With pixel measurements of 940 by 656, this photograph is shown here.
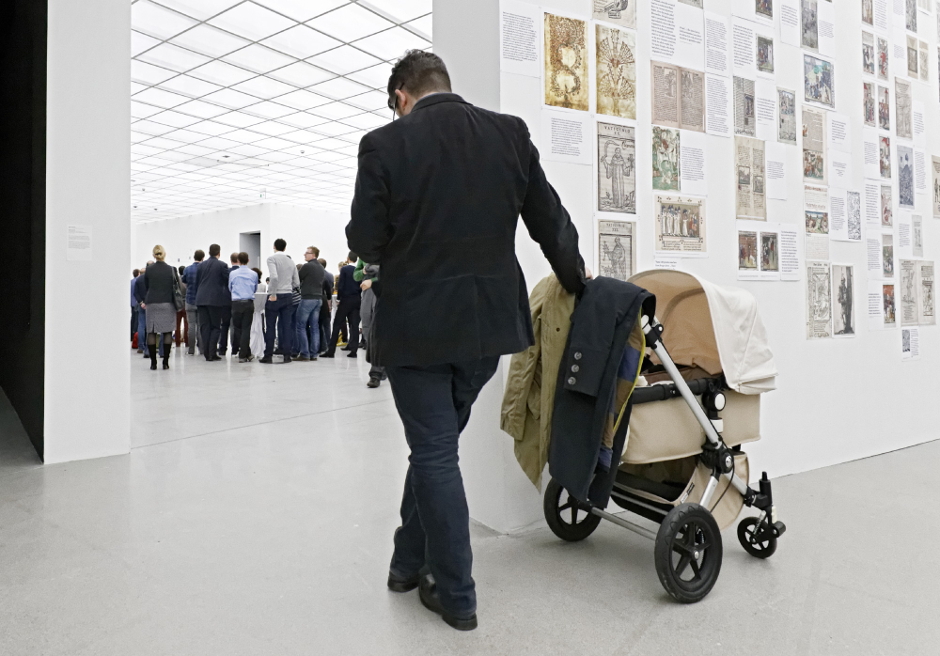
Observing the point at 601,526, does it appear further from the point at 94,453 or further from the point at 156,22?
the point at 156,22

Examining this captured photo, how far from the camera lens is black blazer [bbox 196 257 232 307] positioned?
8000mm

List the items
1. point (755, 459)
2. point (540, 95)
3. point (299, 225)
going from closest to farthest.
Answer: point (540, 95) < point (755, 459) < point (299, 225)

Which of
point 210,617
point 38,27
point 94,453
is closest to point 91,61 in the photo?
point 38,27

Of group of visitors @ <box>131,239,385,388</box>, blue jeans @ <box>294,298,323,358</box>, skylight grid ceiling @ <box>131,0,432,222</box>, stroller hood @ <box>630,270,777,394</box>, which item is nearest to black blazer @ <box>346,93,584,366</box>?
stroller hood @ <box>630,270,777,394</box>

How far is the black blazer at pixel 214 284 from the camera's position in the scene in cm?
800

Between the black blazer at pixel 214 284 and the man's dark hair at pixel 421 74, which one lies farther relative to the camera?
the black blazer at pixel 214 284

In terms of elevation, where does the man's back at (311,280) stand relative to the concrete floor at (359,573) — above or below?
above

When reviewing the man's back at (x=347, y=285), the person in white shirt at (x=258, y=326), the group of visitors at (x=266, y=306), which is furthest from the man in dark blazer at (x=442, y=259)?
the person in white shirt at (x=258, y=326)

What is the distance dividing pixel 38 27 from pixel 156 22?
365 cm

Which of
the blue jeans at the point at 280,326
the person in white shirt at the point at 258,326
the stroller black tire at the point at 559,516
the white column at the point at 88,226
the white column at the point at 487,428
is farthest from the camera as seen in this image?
the person in white shirt at the point at 258,326

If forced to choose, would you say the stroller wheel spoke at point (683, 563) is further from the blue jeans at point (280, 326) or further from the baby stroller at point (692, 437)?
the blue jeans at point (280, 326)

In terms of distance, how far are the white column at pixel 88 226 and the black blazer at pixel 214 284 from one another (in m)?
4.74

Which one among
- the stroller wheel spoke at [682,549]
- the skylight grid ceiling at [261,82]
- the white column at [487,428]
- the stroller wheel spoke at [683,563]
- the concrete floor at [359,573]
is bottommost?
the concrete floor at [359,573]

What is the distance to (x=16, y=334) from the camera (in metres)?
4.43
